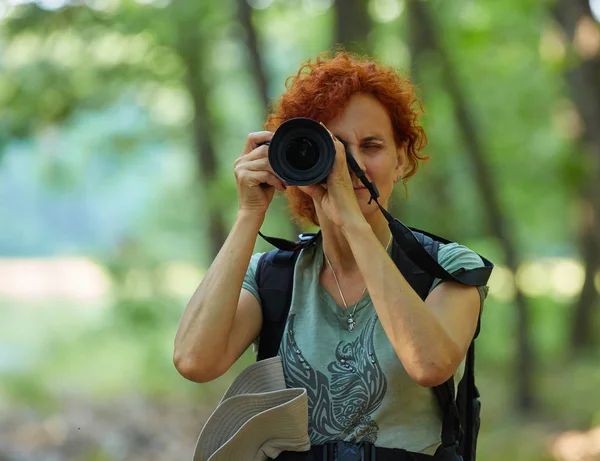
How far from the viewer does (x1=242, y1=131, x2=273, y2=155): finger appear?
A: 2064 millimetres

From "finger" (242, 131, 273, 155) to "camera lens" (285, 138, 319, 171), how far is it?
3.8 inches

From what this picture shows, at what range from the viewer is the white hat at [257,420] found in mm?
1925

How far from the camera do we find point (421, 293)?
1.98 metres

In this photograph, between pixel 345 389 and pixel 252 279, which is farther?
pixel 252 279

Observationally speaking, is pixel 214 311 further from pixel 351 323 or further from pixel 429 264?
pixel 429 264

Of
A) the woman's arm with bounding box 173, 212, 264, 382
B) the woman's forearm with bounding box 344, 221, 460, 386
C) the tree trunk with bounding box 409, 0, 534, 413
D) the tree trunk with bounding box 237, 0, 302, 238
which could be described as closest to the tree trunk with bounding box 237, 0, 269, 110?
the tree trunk with bounding box 237, 0, 302, 238

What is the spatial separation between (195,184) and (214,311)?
29.8ft

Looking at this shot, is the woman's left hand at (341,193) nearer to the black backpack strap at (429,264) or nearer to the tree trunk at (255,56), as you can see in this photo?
the black backpack strap at (429,264)

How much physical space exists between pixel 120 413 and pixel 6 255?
9.78ft

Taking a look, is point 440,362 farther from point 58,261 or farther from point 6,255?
point 58,261

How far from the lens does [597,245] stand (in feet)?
35.1

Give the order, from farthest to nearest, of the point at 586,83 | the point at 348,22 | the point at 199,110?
the point at 199,110, the point at 586,83, the point at 348,22

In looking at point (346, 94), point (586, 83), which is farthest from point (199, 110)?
point (346, 94)

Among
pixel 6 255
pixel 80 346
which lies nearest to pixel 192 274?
pixel 80 346
